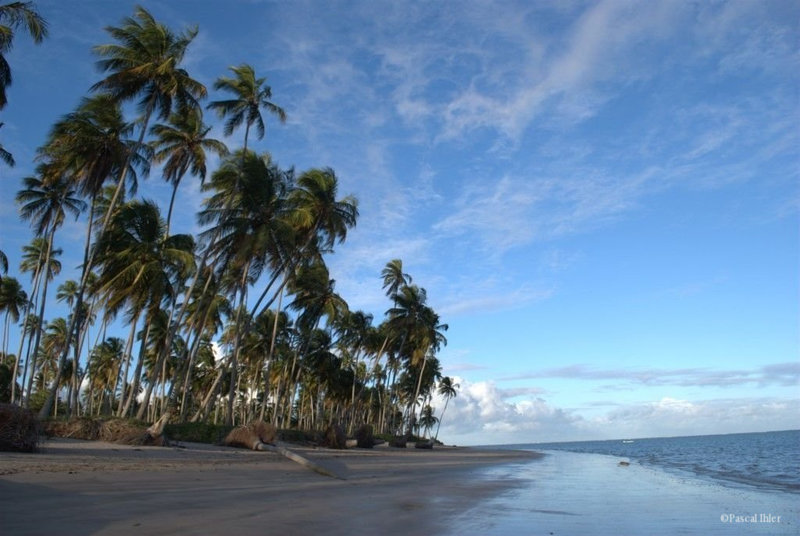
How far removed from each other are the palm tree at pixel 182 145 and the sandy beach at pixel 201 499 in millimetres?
16385

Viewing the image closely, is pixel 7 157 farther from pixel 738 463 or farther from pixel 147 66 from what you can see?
pixel 738 463

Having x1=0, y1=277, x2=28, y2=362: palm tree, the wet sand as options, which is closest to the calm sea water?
the wet sand

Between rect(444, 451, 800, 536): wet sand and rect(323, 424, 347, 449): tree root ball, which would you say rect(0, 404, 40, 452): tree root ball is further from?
rect(323, 424, 347, 449): tree root ball

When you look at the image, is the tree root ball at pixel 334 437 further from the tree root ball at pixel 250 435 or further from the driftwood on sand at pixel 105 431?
the driftwood on sand at pixel 105 431

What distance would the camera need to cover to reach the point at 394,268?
2055 inches

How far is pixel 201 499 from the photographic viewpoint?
8.09m

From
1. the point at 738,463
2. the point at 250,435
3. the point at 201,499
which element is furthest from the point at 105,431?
the point at 738,463

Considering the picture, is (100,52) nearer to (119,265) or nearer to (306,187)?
(119,265)

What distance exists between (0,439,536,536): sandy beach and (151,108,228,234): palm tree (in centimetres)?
1638

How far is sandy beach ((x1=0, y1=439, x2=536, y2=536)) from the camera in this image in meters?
6.07

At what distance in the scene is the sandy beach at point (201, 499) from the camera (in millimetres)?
6066

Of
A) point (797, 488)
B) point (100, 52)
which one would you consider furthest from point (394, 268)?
point (797, 488)

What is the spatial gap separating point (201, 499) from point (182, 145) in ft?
72.2

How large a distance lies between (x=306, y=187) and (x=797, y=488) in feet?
86.5
